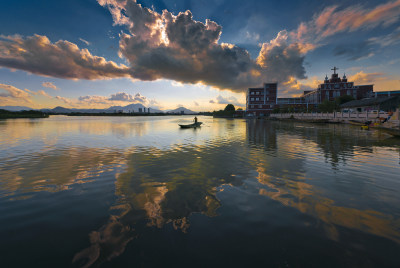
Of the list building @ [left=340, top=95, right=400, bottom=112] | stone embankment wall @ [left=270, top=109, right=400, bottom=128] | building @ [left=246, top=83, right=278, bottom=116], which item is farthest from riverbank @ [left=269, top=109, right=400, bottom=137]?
building @ [left=246, top=83, right=278, bottom=116]

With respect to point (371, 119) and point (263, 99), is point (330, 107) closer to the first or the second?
point (371, 119)

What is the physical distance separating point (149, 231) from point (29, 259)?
2.89 metres

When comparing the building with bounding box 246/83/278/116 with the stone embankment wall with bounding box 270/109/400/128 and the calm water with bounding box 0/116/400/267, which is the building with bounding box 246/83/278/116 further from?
the calm water with bounding box 0/116/400/267

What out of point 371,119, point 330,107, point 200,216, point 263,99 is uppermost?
point 263,99

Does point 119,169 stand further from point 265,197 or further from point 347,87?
point 347,87

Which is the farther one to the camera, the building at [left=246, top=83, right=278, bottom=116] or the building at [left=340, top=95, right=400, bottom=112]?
the building at [left=246, top=83, right=278, bottom=116]

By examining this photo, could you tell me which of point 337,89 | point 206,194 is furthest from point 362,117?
point 337,89

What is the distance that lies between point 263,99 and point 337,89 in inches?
2040

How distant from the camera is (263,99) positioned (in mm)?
140250

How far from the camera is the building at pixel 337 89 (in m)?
120

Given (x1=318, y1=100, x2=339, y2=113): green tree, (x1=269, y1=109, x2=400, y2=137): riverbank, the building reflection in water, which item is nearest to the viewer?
the building reflection in water

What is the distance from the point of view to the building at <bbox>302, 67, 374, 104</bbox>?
120 meters

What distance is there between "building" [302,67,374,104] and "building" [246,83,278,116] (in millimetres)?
31800

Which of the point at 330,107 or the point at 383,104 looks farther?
the point at 330,107
